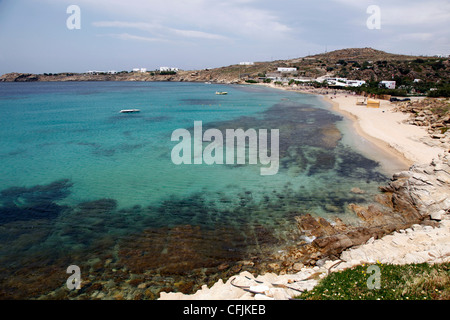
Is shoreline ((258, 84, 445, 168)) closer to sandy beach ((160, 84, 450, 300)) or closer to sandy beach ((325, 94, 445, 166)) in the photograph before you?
sandy beach ((325, 94, 445, 166))

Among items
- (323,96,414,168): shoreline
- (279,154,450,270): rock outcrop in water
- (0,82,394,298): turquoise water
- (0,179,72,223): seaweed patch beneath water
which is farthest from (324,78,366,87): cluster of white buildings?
(0,179,72,223): seaweed patch beneath water

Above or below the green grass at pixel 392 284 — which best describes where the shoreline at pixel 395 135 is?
above

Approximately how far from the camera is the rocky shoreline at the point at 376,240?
28.6 feet

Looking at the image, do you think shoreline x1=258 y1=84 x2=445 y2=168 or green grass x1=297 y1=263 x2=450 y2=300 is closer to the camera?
green grass x1=297 y1=263 x2=450 y2=300

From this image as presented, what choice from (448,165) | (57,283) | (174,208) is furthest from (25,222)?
(448,165)

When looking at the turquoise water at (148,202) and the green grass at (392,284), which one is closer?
the green grass at (392,284)

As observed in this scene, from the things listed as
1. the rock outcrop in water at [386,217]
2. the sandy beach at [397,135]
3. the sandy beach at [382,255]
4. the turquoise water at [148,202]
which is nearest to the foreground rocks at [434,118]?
the sandy beach at [397,135]

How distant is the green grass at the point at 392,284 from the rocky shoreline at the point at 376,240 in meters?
0.74

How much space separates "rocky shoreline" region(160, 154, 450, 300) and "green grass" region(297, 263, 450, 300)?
745 mm

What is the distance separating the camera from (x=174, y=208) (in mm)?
15891

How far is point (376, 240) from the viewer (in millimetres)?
12039

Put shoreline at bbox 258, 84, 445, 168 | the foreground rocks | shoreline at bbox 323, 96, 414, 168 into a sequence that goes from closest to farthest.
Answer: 1. shoreline at bbox 323, 96, 414, 168
2. shoreline at bbox 258, 84, 445, 168
3. the foreground rocks

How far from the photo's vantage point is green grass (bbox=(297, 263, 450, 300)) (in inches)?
253

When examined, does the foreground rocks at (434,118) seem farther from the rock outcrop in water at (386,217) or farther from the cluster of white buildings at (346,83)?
the cluster of white buildings at (346,83)
